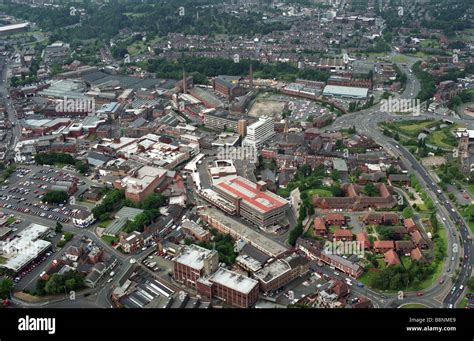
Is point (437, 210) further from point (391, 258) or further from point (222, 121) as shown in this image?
point (222, 121)

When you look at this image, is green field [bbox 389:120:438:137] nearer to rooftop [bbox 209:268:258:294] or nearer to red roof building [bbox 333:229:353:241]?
red roof building [bbox 333:229:353:241]

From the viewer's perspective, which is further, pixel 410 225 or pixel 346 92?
pixel 346 92

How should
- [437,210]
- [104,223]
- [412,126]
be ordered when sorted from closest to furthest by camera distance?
[104,223], [437,210], [412,126]

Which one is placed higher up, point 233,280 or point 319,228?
point 233,280

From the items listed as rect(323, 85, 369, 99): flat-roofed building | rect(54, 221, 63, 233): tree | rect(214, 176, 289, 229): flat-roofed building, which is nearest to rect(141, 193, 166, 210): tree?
Answer: rect(214, 176, 289, 229): flat-roofed building

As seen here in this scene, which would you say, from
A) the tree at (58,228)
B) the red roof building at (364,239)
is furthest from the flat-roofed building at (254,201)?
the tree at (58,228)

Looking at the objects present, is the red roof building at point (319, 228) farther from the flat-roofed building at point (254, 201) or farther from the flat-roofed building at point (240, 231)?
the flat-roofed building at point (240, 231)

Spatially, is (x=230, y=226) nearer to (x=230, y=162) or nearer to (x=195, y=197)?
(x=195, y=197)

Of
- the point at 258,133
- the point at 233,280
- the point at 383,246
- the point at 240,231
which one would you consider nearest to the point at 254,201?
the point at 240,231
